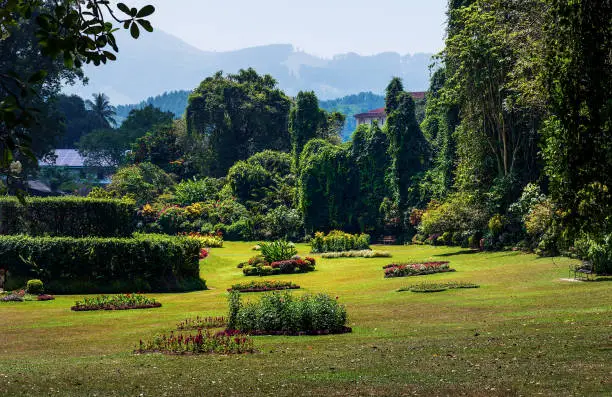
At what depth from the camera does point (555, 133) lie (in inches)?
640

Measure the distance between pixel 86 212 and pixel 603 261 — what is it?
26217 millimetres

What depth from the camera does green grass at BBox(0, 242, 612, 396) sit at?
13.6 m

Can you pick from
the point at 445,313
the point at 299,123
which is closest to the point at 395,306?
the point at 445,313

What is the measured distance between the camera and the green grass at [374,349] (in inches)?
537

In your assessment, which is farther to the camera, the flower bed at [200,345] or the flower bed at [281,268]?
the flower bed at [281,268]

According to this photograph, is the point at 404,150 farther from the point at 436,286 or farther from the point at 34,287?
the point at 34,287

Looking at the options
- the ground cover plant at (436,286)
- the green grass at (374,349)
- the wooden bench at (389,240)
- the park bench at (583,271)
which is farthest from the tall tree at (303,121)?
the park bench at (583,271)

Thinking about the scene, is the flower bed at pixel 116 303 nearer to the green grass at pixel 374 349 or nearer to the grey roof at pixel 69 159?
the green grass at pixel 374 349

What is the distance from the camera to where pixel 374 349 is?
59.0 feet

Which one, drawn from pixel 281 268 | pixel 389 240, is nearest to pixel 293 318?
pixel 281 268

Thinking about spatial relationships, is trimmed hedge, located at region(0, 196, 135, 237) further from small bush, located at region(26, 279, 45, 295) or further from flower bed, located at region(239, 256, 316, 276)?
flower bed, located at region(239, 256, 316, 276)

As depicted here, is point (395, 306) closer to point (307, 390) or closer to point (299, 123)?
point (307, 390)

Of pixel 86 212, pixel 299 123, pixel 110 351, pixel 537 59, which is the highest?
pixel 299 123

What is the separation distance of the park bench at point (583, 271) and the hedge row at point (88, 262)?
18294mm
